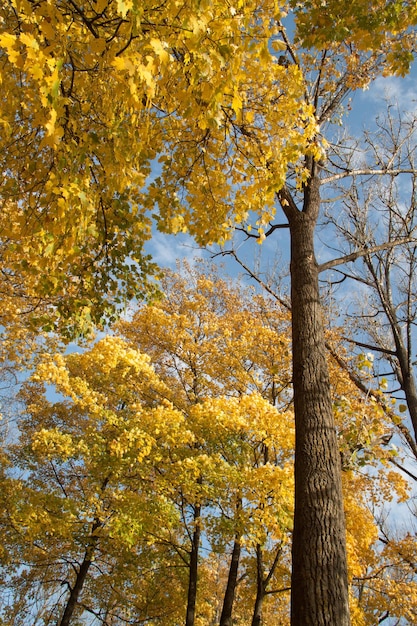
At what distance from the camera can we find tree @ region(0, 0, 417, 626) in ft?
7.43

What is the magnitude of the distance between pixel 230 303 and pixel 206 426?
243 inches

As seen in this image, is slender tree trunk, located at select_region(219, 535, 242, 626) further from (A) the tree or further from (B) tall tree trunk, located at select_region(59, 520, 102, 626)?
(A) the tree

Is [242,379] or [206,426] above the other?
[242,379]

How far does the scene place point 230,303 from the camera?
13.8 meters

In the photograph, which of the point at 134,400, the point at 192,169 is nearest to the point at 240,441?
the point at 134,400

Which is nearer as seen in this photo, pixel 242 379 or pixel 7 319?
Answer: pixel 7 319

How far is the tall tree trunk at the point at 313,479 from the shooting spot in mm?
2566

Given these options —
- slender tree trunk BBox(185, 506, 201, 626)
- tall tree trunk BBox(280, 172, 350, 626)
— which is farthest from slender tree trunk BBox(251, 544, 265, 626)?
tall tree trunk BBox(280, 172, 350, 626)

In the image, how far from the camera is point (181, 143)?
13.9 ft

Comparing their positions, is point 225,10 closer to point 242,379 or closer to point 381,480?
point 242,379

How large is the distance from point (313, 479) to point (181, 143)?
324 centimetres

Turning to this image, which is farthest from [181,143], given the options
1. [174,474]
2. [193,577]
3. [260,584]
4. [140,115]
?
[193,577]

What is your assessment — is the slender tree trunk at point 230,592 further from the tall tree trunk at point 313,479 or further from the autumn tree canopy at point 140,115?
the autumn tree canopy at point 140,115

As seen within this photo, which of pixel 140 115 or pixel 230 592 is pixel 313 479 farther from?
pixel 230 592
